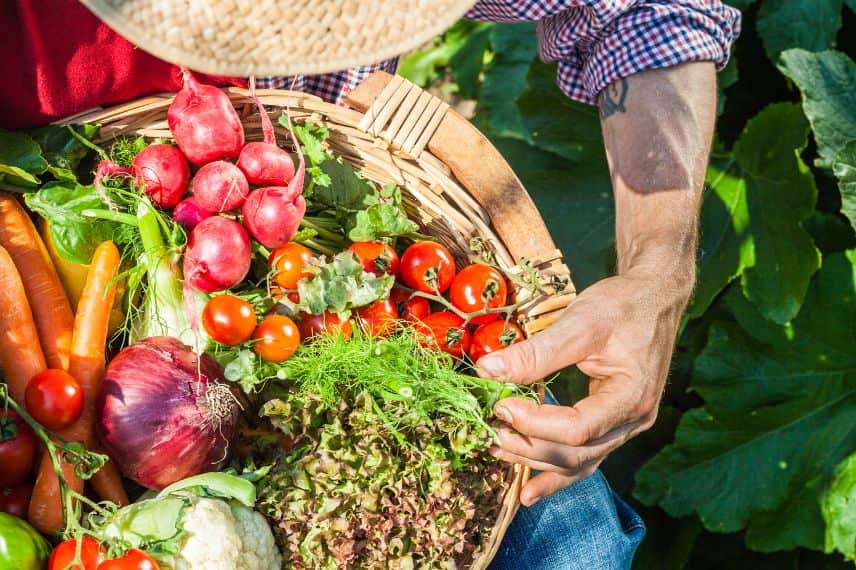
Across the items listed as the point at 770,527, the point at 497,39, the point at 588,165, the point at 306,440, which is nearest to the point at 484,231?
the point at 306,440

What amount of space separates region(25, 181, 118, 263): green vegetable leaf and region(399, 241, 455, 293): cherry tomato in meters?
0.60

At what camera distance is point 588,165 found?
2742 mm

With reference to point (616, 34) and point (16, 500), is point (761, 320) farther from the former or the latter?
point (16, 500)

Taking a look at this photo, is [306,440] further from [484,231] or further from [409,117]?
[409,117]

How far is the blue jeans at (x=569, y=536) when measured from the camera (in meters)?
1.86

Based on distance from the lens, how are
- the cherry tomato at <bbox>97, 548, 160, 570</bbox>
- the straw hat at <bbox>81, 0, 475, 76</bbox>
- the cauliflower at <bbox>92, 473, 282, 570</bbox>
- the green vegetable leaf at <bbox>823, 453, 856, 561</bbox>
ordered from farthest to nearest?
the green vegetable leaf at <bbox>823, 453, 856, 561</bbox>
the cauliflower at <bbox>92, 473, 282, 570</bbox>
the cherry tomato at <bbox>97, 548, 160, 570</bbox>
the straw hat at <bbox>81, 0, 475, 76</bbox>

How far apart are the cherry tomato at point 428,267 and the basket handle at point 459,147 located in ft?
0.42

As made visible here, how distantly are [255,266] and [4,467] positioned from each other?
597 mm

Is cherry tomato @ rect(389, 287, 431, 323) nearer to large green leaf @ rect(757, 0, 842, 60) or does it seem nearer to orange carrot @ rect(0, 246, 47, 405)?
orange carrot @ rect(0, 246, 47, 405)

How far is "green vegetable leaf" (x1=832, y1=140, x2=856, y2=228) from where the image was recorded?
6.89 ft

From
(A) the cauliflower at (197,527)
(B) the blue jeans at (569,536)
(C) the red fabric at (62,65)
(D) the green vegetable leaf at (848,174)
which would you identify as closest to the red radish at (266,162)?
(C) the red fabric at (62,65)

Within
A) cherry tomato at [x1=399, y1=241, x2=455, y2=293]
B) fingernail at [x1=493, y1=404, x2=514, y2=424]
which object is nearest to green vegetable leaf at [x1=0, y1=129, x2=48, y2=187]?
cherry tomato at [x1=399, y1=241, x2=455, y2=293]

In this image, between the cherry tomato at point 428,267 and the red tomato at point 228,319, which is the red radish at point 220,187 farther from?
the cherry tomato at point 428,267

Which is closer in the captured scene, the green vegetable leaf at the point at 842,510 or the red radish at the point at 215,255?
the red radish at the point at 215,255
